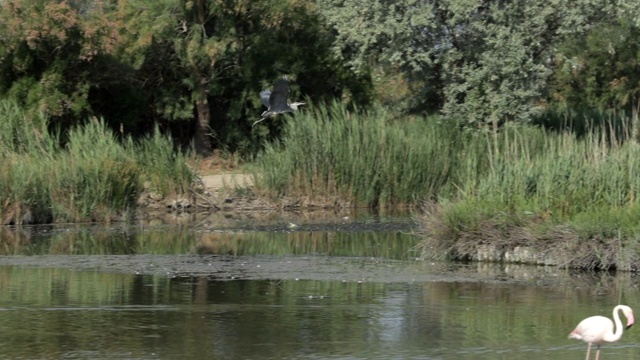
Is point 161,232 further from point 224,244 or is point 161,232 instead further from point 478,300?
point 478,300

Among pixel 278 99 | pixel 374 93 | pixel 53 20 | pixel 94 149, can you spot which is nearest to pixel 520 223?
pixel 278 99

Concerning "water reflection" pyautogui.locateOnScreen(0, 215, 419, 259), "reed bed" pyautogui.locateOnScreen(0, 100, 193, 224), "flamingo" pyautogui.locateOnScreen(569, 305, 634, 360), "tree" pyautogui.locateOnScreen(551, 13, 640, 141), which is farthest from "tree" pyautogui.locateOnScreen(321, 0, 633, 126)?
"flamingo" pyautogui.locateOnScreen(569, 305, 634, 360)

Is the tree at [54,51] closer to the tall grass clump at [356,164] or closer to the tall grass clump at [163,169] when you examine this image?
the tall grass clump at [163,169]

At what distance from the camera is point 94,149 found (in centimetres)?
2591

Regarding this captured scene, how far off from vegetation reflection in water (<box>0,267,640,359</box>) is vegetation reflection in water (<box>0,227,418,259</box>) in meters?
3.15

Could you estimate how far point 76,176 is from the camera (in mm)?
24297

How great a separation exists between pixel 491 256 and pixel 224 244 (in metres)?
5.13

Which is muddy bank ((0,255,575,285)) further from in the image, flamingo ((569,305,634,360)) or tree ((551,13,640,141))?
tree ((551,13,640,141))

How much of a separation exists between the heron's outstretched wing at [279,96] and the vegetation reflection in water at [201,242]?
2364 millimetres

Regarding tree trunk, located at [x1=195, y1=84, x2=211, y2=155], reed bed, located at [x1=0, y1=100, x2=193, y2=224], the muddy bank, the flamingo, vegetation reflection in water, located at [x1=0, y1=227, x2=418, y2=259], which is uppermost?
tree trunk, located at [x1=195, y1=84, x2=211, y2=155]

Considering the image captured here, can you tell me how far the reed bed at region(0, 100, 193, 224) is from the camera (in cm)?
2383

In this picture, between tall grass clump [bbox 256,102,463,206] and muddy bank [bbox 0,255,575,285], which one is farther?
tall grass clump [bbox 256,102,463,206]

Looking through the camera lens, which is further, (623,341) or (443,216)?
(443,216)

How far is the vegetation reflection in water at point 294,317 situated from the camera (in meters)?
12.1
